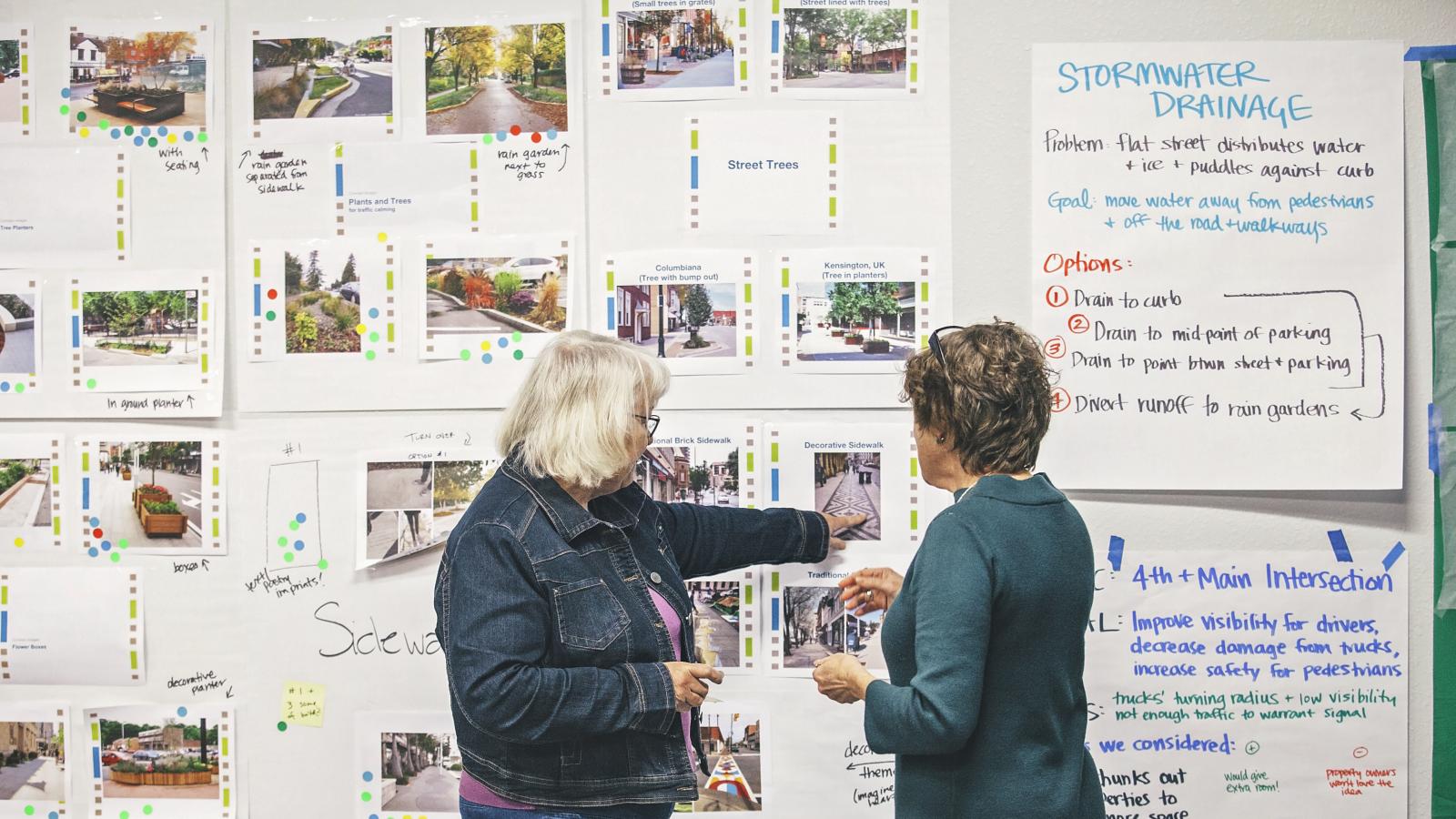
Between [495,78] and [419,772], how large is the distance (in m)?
1.24

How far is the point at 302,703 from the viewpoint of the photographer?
188 centimetres

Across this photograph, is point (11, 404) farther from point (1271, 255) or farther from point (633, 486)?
point (1271, 255)

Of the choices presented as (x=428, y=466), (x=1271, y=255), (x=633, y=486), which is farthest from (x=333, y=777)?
(x=1271, y=255)

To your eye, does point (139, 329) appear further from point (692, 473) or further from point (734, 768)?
point (734, 768)

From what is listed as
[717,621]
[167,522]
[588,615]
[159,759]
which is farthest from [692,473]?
[159,759]

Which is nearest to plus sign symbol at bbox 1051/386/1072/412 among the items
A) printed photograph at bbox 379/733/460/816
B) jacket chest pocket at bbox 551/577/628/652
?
jacket chest pocket at bbox 551/577/628/652

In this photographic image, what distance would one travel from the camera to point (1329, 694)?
183 cm

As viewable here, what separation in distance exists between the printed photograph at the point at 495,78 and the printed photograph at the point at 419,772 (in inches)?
42.8

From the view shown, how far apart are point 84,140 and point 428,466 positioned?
87 centimetres

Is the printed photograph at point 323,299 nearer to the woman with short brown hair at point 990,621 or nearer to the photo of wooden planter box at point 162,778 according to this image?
the photo of wooden planter box at point 162,778

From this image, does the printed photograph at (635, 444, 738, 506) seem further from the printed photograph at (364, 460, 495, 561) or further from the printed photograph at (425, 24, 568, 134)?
the printed photograph at (425, 24, 568, 134)

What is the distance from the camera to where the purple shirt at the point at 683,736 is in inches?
55.1

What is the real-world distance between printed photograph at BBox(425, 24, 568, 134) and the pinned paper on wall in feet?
2.78

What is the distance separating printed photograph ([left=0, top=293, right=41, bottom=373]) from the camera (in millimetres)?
1911
